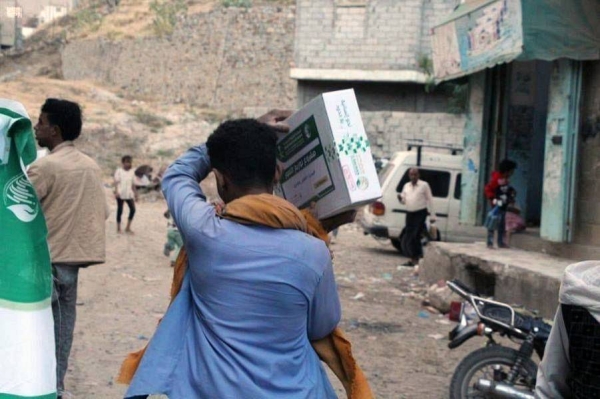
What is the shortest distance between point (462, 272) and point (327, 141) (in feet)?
26.7

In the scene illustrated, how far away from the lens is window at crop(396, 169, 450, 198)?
51.8 ft

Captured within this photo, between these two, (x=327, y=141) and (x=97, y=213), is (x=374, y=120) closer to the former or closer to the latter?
(x=97, y=213)

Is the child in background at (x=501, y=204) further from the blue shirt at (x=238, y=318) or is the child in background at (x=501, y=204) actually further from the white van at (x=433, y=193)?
the blue shirt at (x=238, y=318)

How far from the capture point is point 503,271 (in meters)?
9.73

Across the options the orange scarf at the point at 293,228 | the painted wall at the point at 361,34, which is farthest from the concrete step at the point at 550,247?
the painted wall at the point at 361,34

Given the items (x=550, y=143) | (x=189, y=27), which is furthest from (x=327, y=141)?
(x=189, y=27)

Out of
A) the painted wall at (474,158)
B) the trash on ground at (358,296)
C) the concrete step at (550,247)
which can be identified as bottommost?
the trash on ground at (358,296)

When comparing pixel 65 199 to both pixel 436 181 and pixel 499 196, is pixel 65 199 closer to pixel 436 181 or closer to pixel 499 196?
pixel 499 196

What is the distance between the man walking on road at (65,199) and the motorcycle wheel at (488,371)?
94.0 inches

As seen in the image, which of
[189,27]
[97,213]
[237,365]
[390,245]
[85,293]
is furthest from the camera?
[189,27]

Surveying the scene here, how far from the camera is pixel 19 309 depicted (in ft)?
9.29

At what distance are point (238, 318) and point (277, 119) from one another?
0.72 metres

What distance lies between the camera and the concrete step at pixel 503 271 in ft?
29.0

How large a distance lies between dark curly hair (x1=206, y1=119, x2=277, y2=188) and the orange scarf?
6 centimetres
